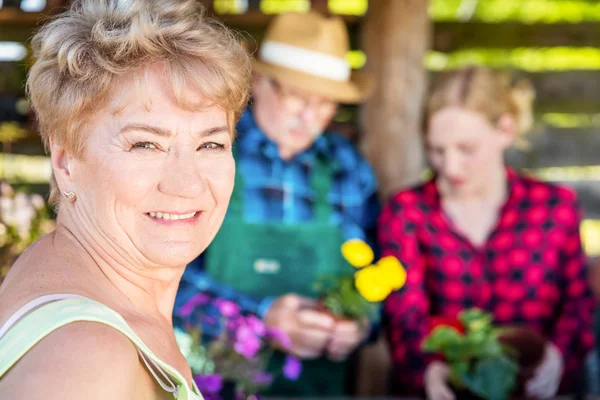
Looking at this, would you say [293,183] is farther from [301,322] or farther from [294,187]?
[301,322]

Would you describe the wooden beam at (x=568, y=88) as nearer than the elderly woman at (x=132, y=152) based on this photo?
No

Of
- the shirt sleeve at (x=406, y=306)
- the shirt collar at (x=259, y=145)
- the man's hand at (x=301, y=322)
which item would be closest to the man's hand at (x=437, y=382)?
the shirt sleeve at (x=406, y=306)

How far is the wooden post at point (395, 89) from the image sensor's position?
11.8ft

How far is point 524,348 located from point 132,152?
2.09 metres

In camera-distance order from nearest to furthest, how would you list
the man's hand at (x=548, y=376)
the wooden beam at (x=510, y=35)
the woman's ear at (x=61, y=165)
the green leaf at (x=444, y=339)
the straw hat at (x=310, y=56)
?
1. the woman's ear at (x=61, y=165)
2. the green leaf at (x=444, y=339)
3. the man's hand at (x=548, y=376)
4. the straw hat at (x=310, y=56)
5. the wooden beam at (x=510, y=35)

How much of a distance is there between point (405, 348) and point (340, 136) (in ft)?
3.06

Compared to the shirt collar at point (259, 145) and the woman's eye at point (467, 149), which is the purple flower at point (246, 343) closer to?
the shirt collar at point (259, 145)

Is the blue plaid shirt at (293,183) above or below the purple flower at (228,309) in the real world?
above

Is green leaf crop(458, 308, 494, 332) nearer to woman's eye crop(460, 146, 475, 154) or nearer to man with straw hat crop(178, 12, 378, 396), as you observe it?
man with straw hat crop(178, 12, 378, 396)

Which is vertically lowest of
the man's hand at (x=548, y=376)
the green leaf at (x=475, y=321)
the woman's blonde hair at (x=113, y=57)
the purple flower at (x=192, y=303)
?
the man's hand at (x=548, y=376)

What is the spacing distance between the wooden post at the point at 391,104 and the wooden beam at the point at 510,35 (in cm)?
42

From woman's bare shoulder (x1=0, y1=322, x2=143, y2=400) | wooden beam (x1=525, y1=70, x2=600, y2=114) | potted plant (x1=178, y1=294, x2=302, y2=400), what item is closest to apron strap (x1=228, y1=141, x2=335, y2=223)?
potted plant (x1=178, y1=294, x2=302, y2=400)

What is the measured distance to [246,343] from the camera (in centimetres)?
260

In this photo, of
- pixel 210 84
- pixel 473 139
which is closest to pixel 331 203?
pixel 473 139
